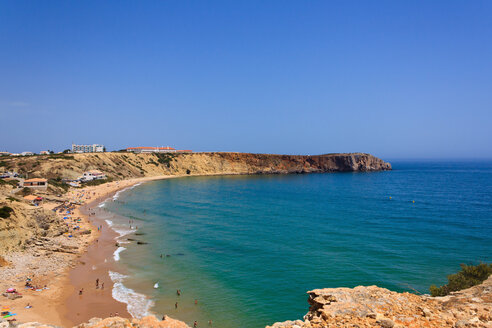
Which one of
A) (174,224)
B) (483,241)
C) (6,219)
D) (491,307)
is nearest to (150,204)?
(174,224)

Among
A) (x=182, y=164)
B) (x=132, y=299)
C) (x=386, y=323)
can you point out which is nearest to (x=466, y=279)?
(x=386, y=323)

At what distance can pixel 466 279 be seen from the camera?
18797 mm

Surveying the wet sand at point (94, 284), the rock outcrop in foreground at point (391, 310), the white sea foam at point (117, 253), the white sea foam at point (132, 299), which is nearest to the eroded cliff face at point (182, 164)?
the wet sand at point (94, 284)

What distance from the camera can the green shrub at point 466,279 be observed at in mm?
17953

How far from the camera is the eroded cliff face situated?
83.4m

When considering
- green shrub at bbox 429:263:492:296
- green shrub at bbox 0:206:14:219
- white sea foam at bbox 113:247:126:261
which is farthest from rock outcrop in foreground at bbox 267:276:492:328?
green shrub at bbox 0:206:14:219

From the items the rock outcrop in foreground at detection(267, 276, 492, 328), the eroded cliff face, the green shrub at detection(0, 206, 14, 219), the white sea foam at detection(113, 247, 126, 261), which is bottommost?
the white sea foam at detection(113, 247, 126, 261)

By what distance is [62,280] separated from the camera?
2645 centimetres

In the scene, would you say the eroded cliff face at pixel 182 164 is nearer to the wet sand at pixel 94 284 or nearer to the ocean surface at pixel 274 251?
the ocean surface at pixel 274 251

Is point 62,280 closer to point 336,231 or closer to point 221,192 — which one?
point 336,231

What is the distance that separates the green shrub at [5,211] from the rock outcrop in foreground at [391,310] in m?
33.8

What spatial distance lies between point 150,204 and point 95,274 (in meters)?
35.7

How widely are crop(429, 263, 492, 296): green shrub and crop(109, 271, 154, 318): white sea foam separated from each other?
769 inches

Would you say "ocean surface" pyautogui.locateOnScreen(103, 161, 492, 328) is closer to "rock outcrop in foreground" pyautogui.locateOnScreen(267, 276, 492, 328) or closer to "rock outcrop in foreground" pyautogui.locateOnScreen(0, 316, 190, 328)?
"rock outcrop in foreground" pyautogui.locateOnScreen(267, 276, 492, 328)
